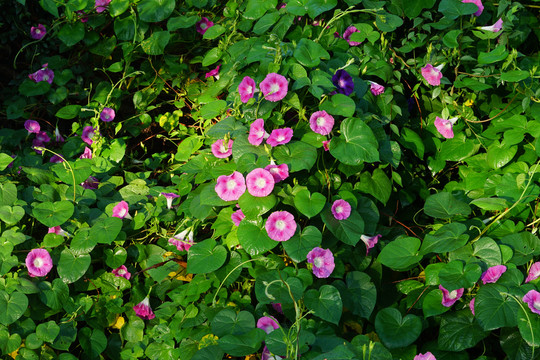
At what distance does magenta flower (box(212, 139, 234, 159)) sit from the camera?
7.53 ft

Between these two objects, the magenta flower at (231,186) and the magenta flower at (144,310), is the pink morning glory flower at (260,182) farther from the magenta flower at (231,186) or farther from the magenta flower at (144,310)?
the magenta flower at (144,310)

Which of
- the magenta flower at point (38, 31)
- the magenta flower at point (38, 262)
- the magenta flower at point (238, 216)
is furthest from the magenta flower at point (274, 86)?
the magenta flower at point (38, 31)

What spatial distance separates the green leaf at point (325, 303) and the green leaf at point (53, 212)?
105 centimetres

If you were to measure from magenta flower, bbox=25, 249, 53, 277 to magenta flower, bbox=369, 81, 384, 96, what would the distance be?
4.99ft

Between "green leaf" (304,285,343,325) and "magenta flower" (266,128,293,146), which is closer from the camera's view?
"green leaf" (304,285,343,325)

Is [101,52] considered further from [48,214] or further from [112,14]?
[48,214]

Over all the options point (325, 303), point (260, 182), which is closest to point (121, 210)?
point (260, 182)

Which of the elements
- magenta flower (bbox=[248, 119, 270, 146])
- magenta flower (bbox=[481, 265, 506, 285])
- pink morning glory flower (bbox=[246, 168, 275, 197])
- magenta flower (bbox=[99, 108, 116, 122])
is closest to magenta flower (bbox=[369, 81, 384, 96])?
magenta flower (bbox=[248, 119, 270, 146])

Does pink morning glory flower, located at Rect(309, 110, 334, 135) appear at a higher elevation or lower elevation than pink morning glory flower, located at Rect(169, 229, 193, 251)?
higher

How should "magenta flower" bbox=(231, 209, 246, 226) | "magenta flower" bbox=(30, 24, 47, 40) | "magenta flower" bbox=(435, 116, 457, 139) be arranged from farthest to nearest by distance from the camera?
"magenta flower" bbox=(30, 24, 47, 40), "magenta flower" bbox=(435, 116, 457, 139), "magenta flower" bbox=(231, 209, 246, 226)

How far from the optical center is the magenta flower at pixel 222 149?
2295mm

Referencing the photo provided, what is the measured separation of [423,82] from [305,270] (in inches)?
49.9

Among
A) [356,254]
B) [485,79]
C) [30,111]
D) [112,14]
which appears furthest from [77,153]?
[485,79]

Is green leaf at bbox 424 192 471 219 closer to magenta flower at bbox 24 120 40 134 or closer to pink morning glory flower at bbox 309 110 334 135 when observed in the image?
pink morning glory flower at bbox 309 110 334 135
